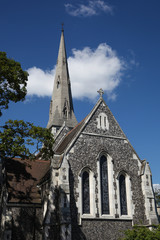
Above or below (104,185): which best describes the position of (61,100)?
above

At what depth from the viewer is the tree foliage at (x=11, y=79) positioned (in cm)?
1400

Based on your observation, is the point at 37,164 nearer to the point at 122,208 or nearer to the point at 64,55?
the point at 122,208

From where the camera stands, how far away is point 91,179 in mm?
17609

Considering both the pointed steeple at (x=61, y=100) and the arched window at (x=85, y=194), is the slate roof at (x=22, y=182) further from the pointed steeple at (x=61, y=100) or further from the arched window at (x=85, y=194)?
the pointed steeple at (x=61, y=100)

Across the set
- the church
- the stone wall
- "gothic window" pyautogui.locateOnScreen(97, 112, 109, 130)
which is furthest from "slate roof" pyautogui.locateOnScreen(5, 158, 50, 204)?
"gothic window" pyautogui.locateOnScreen(97, 112, 109, 130)

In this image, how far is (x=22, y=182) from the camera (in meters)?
18.5

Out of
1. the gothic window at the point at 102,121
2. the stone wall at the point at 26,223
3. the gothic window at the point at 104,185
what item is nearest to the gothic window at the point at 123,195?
the gothic window at the point at 104,185

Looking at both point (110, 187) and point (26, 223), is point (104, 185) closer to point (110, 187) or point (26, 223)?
point (110, 187)

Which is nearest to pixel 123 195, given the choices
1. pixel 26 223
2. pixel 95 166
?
pixel 95 166

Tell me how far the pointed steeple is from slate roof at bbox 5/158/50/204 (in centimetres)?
1538

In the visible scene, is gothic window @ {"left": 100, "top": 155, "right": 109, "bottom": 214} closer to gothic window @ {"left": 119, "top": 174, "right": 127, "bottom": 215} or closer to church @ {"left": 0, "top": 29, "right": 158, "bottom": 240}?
church @ {"left": 0, "top": 29, "right": 158, "bottom": 240}

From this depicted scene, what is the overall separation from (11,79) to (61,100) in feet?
78.2

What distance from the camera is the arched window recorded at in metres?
16.8

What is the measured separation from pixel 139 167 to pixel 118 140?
8.11 ft
